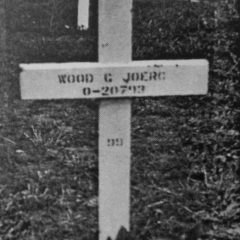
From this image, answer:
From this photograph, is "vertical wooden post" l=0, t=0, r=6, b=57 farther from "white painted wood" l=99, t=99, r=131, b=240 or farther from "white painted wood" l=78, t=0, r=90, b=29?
"white painted wood" l=99, t=99, r=131, b=240

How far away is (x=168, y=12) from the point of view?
6.47 meters

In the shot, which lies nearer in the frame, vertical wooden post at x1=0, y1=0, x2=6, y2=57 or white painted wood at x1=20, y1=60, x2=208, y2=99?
white painted wood at x1=20, y1=60, x2=208, y2=99

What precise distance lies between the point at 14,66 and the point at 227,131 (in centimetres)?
193

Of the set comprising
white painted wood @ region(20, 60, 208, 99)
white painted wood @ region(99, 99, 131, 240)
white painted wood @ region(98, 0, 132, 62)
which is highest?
white painted wood @ region(98, 0, 132, 62)

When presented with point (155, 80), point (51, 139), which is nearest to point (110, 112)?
point (155, 80)

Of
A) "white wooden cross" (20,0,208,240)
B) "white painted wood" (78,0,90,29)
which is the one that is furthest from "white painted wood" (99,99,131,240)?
"white painted wood" (78,0,90,29)

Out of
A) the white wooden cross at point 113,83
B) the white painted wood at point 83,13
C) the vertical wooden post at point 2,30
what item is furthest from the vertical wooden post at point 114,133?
the white painted wood at point 83,13

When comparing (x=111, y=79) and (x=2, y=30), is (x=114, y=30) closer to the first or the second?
(x=111, y=79)

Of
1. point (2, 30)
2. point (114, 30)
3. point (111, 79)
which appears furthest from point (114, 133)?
point (2, 30)

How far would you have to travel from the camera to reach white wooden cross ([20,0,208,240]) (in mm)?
3035

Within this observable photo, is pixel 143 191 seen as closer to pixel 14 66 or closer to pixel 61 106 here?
pixel 61 106

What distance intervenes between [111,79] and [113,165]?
411mm

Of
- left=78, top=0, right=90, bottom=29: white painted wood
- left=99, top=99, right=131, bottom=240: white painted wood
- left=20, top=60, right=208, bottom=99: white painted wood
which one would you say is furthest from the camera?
left=78, top=0, right=90, bottom=29: white painted wood

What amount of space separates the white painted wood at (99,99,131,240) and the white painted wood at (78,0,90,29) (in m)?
3.05
